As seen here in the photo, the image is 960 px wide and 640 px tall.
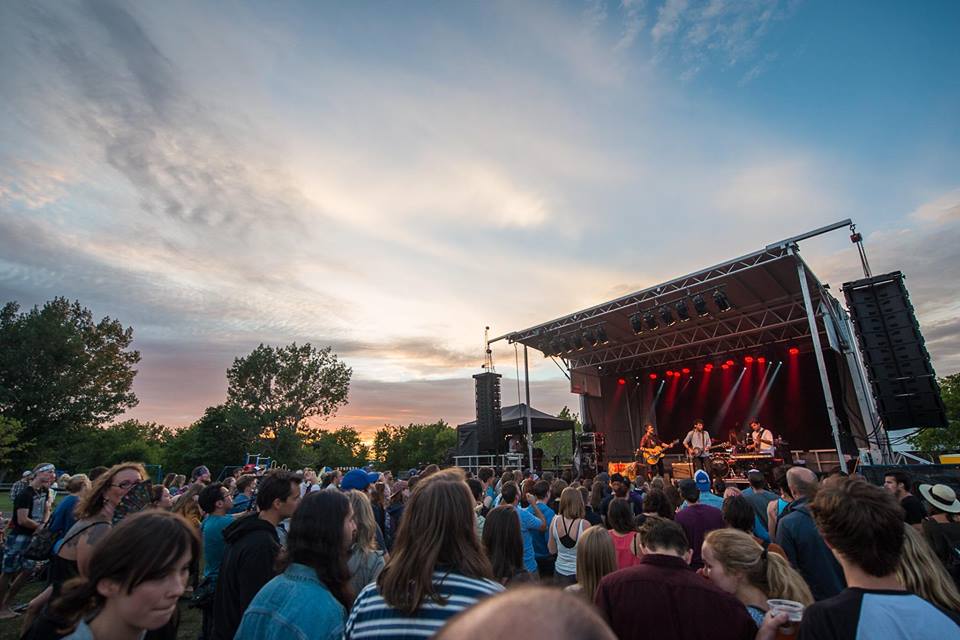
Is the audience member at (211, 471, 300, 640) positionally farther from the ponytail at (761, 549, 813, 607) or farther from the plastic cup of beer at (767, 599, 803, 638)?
the ponytail at (761, 549, 813, 607)

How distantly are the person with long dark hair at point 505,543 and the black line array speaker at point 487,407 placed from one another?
531 inches

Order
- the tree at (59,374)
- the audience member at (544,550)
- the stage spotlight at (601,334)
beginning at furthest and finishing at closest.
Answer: the tree at (59,374), the stage spotlight at (601,334), the audience member at (544,550)

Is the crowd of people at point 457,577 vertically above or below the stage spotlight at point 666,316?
below

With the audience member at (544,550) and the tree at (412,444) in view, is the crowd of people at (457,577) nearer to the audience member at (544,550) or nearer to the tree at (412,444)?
the audience member at (544,550)

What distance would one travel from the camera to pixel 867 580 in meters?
1.67

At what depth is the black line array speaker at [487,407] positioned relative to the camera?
647 inches

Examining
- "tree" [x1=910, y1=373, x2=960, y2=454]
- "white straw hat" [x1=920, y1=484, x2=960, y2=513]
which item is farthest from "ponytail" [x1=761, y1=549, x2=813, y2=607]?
"tree" [x1=910, y1=373, x2=960, y2=454]

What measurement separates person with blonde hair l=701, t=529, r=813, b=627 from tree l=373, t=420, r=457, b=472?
5998 cm

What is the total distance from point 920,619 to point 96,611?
273cm

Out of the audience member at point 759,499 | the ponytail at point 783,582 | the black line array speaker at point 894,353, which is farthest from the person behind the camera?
the black line array speaker at point 894,353

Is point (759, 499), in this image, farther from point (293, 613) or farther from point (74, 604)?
Result: point (74, 604)

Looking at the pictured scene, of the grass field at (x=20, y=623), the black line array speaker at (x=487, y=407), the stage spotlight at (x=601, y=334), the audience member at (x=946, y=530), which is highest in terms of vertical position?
the stage spotlight at (x=601, y=334)

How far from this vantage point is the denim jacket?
173cm

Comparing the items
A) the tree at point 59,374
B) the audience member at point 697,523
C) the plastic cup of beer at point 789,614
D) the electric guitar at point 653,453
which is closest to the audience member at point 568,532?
the audience member at point 697,523
